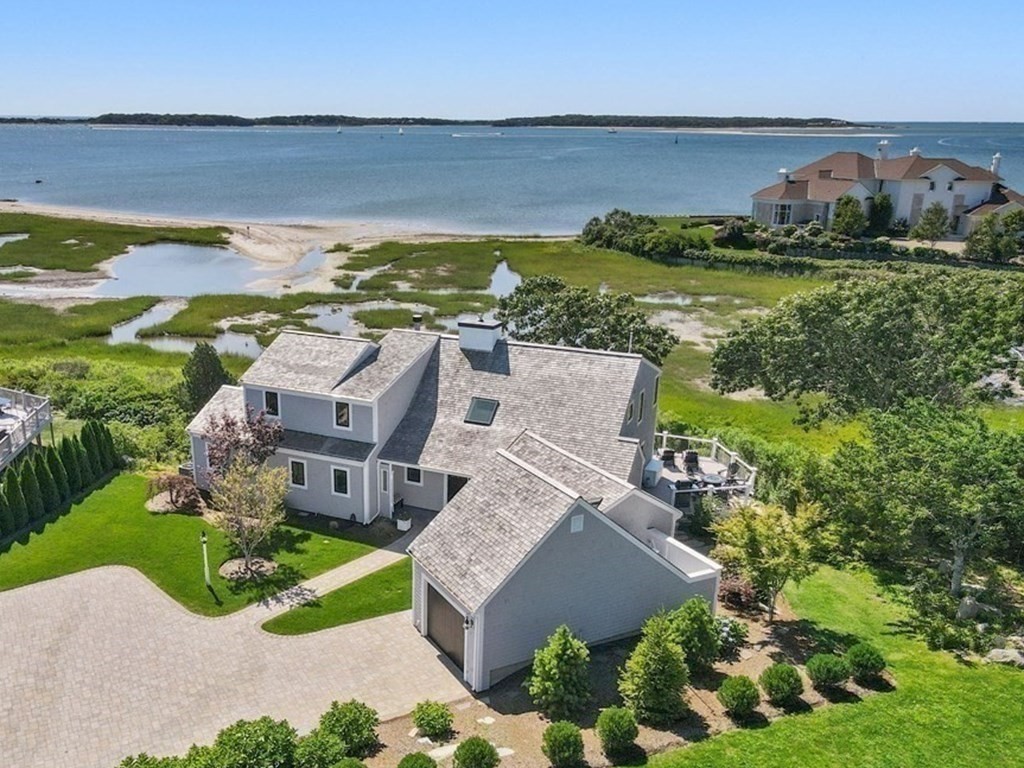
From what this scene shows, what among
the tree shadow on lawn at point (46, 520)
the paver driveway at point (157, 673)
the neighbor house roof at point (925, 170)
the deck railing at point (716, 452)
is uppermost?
the neighbor house roof at point (925, 170)

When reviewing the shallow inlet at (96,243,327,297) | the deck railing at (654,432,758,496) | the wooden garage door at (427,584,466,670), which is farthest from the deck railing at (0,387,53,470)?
the shallow inlet at (96,243,327,297)

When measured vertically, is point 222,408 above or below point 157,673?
above

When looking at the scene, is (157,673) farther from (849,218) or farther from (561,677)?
(849,218)

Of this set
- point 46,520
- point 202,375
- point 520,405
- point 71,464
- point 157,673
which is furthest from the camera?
point 202,375

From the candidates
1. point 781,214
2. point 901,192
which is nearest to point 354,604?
point 781,214

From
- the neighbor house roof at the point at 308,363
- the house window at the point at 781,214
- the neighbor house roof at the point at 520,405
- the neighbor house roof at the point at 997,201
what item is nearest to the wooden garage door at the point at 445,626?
the neighbor house roof at the point at 520,405

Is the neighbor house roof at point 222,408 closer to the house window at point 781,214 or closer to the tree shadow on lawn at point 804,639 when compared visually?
the tree shadow on lawn at point 804,639
